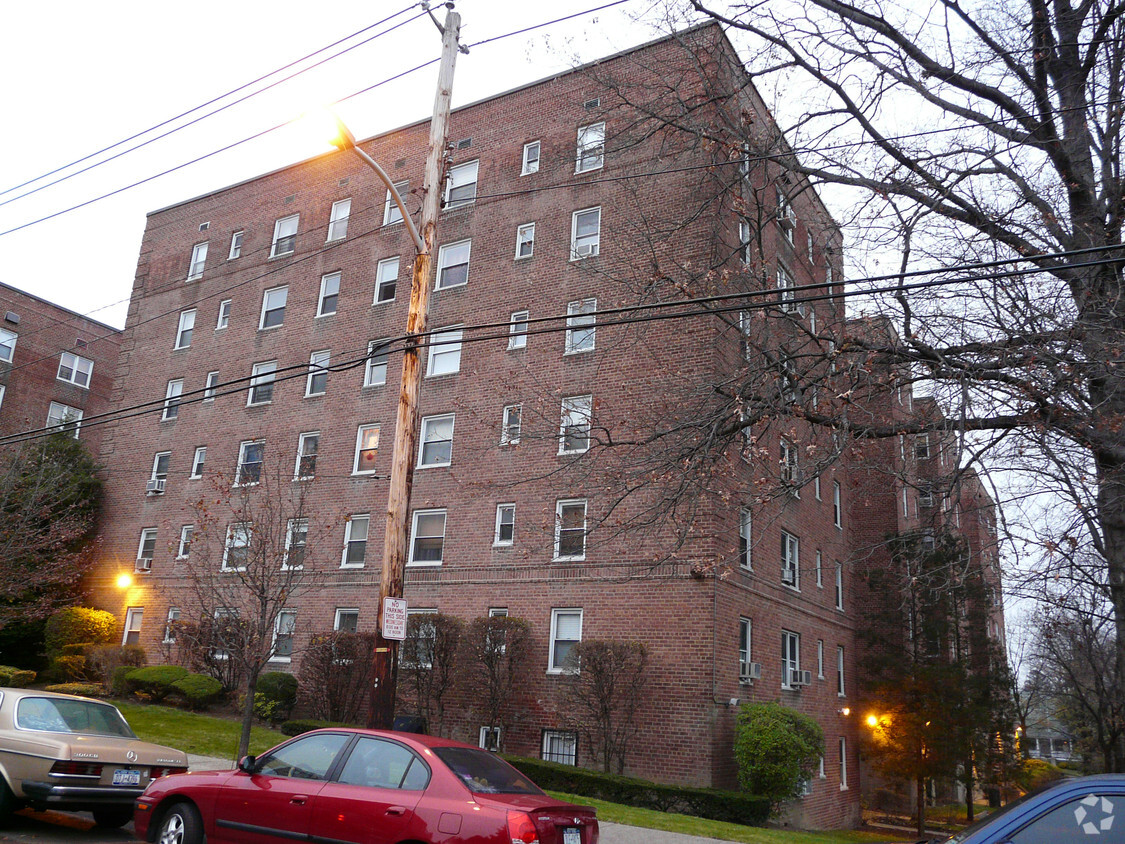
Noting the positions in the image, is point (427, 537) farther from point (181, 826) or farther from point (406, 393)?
point (181, 826)

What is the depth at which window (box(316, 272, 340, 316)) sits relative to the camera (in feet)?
93.3

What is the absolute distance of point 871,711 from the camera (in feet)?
93.2

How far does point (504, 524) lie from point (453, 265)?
27.2 feet

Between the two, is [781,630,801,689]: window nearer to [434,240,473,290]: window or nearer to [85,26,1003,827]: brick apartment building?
[85,26,1003,827]: brick apartment building

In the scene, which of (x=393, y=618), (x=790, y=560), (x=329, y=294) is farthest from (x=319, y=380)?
(x=393, y=618)

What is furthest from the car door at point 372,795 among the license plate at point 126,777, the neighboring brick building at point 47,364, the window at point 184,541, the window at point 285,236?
the neighboring brick building at point 47,364

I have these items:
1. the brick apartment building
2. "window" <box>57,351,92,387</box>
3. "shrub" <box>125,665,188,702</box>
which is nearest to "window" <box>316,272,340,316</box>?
the brick apartment building

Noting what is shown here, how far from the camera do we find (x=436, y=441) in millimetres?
24281

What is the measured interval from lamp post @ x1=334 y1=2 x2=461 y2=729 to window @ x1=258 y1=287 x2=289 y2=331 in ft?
58.5

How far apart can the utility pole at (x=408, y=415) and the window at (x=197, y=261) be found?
879 inches

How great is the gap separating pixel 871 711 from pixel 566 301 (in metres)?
16.6

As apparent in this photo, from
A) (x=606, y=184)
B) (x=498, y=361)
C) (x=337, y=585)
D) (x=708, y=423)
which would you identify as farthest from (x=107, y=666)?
(x=708, y=423)

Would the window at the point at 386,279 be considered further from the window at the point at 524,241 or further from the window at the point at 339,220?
the window at the point at 524,241

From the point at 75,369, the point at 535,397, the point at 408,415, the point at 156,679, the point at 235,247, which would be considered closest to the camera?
the point at 408,415
